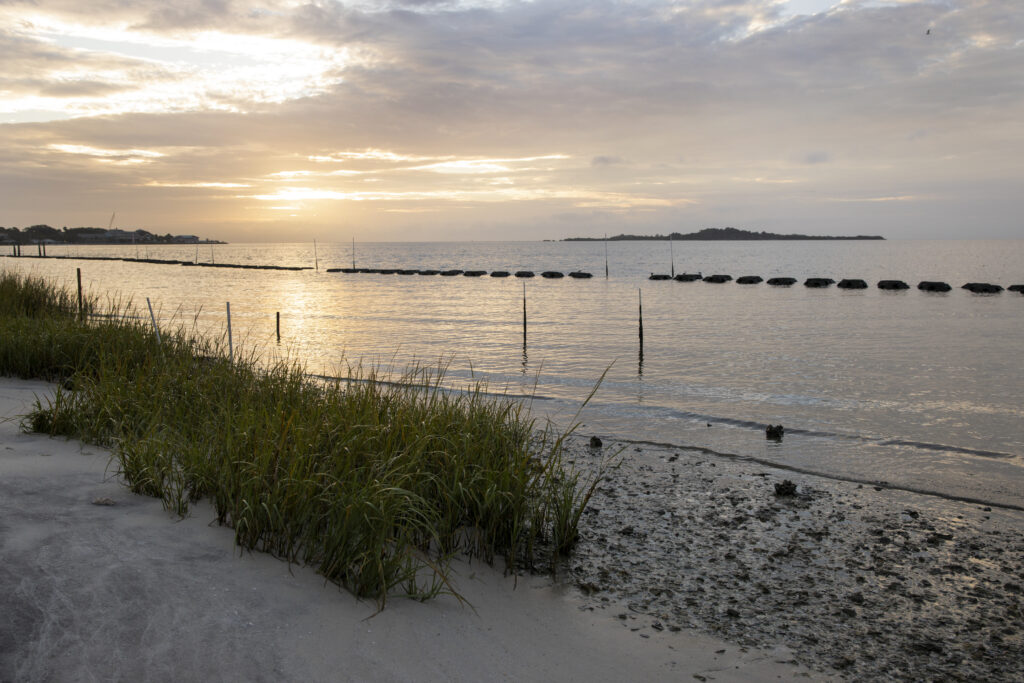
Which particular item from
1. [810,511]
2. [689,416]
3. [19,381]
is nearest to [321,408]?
[810,511]

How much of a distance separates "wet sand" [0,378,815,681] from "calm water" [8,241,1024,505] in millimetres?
4468

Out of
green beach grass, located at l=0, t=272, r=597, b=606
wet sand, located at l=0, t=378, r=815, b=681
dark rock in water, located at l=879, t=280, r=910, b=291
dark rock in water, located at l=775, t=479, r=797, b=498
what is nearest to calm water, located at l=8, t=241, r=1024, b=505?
dark rock in water, located at l=775, t=479, r=797, b=498

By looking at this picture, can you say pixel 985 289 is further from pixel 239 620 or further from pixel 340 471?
pixel 239 620

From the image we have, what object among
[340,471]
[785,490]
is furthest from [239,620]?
[785,490]

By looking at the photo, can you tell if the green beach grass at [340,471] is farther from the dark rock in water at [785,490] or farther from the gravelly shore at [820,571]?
the dark rock in water at [785,490]

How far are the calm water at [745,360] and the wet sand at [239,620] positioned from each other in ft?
14.7

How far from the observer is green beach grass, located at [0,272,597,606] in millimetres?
4488

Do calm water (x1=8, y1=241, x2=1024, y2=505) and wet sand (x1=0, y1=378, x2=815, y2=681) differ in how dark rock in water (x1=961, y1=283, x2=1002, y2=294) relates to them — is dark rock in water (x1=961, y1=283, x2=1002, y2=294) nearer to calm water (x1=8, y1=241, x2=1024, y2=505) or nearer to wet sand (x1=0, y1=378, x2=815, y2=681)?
calm water (x1=8, y1=241, x2=1024, y2=505)

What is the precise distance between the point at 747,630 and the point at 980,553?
3472 mm

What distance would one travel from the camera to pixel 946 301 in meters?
43.8

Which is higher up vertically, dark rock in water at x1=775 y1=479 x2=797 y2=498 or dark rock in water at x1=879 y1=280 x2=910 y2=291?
dark rock in water at x1=879 y1=280 x2=910 y2=291

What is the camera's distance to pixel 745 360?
2152cm

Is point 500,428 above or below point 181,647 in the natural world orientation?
above

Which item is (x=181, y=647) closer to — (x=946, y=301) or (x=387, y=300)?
(x=387, y=300)
